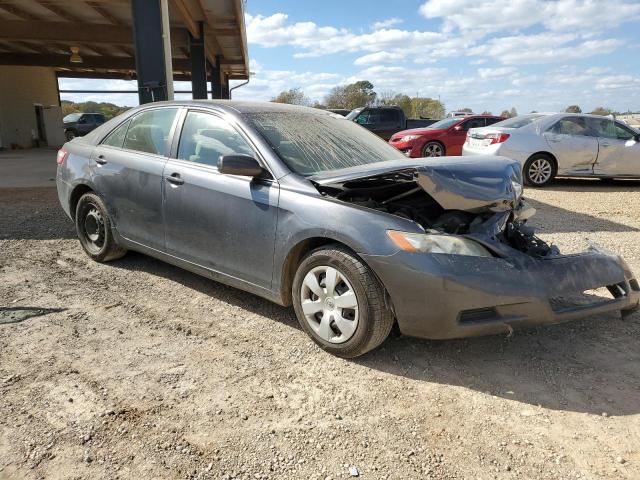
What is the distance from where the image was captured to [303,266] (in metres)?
3.19

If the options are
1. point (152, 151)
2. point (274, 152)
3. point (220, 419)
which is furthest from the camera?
point (152, 151)

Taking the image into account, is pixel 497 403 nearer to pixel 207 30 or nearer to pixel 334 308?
pixel 334 308

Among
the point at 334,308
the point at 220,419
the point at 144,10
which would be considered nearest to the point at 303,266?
the point at 334,308

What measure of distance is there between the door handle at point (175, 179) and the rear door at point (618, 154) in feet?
30.2

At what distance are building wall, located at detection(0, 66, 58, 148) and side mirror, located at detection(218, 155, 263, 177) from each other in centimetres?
2330

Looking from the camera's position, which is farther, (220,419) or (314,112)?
(314,112)

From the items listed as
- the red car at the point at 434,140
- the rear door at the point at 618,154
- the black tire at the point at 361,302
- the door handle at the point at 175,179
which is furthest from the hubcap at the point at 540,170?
the black tire at the point at 361,302

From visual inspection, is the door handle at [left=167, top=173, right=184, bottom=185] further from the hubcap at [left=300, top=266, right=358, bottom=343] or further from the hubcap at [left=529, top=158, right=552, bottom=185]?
the hubcap at [left=529, top=158, right=552, bottom=185]

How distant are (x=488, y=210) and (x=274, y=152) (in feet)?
4.84

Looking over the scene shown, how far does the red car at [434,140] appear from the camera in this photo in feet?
44.1

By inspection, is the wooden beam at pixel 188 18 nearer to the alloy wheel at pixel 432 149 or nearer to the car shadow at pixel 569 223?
the alloy wheel at pixel 432 149

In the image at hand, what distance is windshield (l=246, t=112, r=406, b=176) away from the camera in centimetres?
355

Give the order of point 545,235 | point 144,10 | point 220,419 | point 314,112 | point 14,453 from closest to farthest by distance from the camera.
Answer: point 14,453 < point 220,419 < point 314,112 < point 545,235 < point 144,10

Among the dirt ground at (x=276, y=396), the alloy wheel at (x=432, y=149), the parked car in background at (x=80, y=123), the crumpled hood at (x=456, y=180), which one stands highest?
the crumpled hood at (x=456, y=180)
